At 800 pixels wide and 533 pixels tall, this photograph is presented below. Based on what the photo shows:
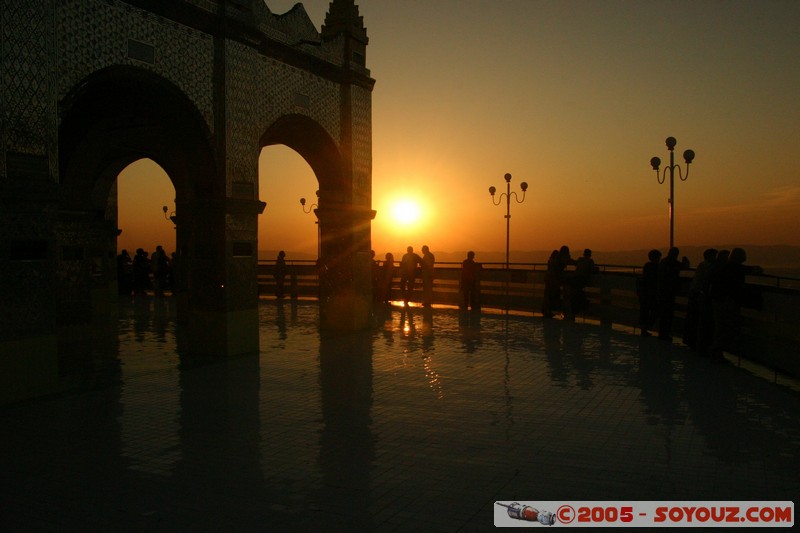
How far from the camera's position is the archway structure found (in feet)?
27.9

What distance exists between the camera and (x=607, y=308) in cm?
1730

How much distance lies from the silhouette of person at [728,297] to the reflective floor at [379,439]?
43 centimetres

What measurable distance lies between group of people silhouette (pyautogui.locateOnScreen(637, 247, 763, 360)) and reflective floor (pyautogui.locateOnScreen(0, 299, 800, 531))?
0.54 m

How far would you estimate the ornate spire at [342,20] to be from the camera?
15.3 meters

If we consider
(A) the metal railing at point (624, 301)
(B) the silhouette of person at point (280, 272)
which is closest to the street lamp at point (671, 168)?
(A) the metal railing at point (624, 301)

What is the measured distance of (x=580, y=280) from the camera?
17078 millimetres

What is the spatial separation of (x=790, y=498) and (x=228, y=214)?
936 centimetres

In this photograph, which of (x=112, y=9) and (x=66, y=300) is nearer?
(x=112, y=9)

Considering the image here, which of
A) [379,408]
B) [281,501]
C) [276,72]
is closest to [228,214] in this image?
[276,72]

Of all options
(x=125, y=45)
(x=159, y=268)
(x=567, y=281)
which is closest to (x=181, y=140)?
(x=125, y=45)

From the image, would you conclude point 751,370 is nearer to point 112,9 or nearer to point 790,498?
point 790,498

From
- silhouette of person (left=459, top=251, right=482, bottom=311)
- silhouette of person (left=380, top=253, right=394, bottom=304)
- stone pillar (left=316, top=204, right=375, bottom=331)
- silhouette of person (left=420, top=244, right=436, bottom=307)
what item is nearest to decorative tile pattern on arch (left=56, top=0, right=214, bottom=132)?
stone pillar (left=316, top=204, right=375, bottom=331)

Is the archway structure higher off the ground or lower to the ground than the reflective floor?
higher

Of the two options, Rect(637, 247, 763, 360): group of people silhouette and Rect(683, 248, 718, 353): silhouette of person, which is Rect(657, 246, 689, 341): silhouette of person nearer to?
Rect(637, 247, 763, 360): group of people silhouette
